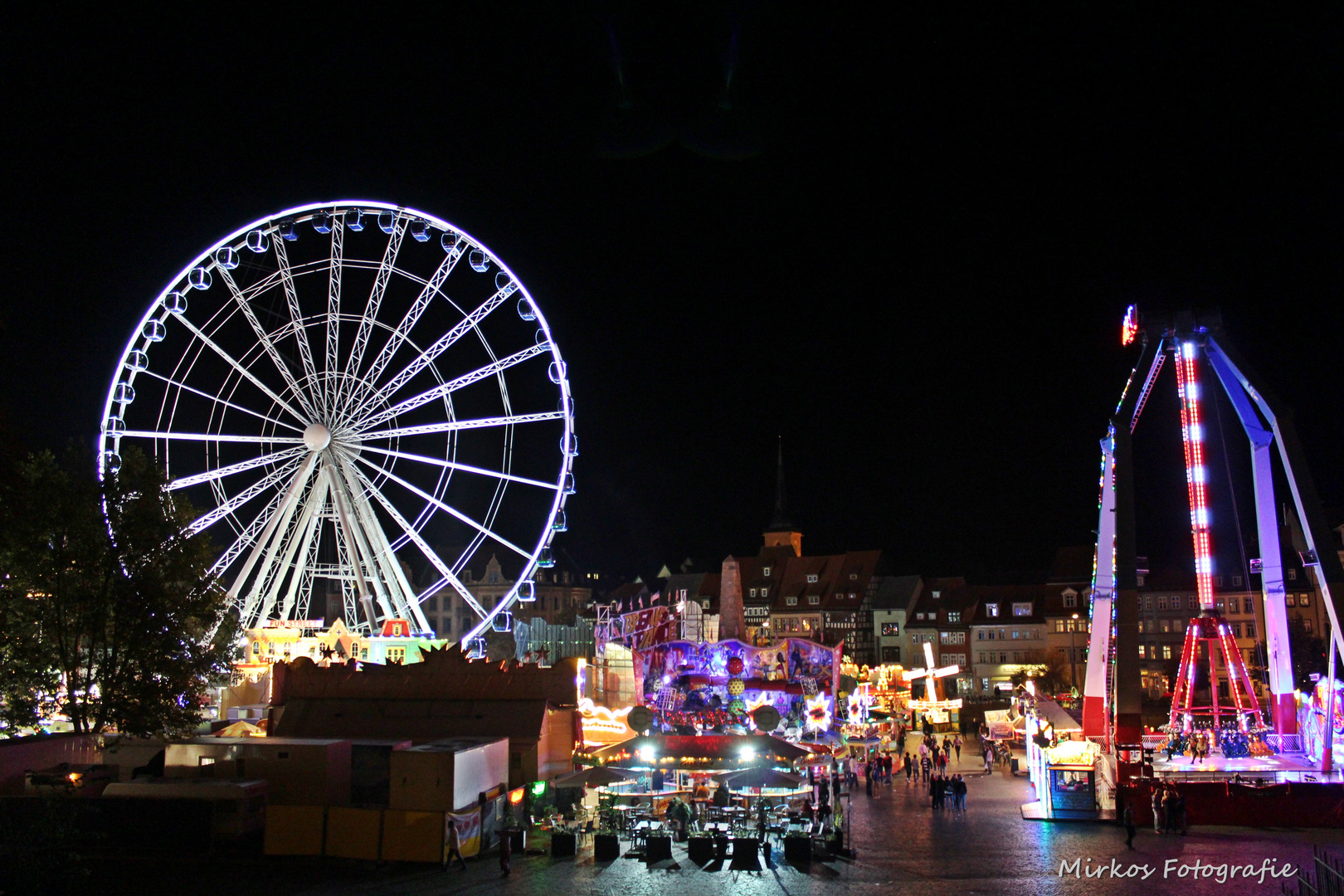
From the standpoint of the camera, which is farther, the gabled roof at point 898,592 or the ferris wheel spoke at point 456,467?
the gabled roof at point 898,592

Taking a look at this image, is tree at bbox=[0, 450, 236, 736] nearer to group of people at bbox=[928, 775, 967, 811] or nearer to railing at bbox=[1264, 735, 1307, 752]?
group of people at bbox=[928, 775, 967, 811]

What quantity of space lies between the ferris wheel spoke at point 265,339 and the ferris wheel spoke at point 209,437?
1078 millimetres

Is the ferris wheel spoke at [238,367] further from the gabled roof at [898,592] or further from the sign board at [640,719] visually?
the gabled roof at [898,592]

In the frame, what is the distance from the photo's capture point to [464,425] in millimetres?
34969

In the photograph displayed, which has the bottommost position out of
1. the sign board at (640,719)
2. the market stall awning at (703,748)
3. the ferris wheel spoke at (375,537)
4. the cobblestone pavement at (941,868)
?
the cobblestone pavement at (941,868)

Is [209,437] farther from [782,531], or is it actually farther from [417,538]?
[782,531]

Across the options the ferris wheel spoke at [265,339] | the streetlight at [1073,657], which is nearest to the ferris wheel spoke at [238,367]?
the ferris wheel spoke at [265,339]

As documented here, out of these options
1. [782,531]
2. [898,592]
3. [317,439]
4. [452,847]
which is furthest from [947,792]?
[782,531]

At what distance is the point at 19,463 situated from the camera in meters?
23.2

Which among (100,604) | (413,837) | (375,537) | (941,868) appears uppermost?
(375,537)

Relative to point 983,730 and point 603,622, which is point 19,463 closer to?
point 603,622

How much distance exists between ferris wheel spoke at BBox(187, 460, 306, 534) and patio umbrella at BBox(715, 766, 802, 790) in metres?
16.7

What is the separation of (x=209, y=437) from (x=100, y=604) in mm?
10754

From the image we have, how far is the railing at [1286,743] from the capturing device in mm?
32156
